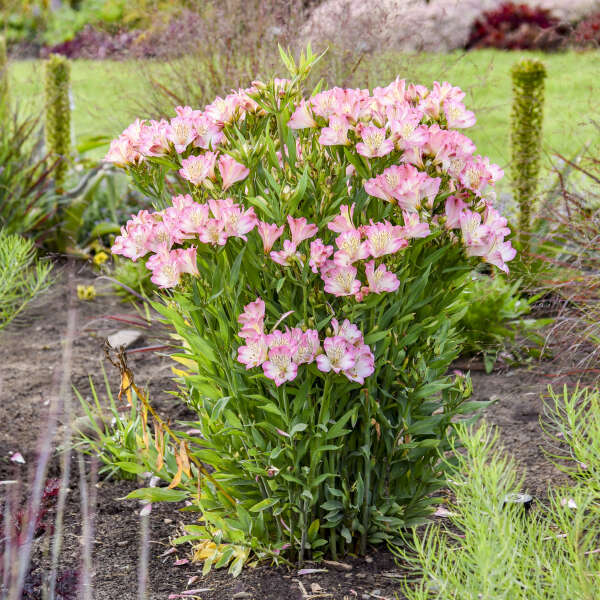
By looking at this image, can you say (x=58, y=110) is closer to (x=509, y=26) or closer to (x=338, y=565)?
(x=338, y=565)

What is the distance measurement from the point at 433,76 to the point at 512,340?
1.91 m

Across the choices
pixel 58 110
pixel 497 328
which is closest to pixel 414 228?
pixel 497 328

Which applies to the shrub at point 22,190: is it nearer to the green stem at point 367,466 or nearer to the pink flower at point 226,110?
the pink flower at point 226,110

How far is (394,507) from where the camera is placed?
6.40 ft

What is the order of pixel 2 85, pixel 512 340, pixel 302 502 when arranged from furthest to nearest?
pixel 2 85 → pixel 512 340 → pixel 302 502

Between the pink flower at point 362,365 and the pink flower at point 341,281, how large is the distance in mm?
126

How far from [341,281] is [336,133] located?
331 millimetres

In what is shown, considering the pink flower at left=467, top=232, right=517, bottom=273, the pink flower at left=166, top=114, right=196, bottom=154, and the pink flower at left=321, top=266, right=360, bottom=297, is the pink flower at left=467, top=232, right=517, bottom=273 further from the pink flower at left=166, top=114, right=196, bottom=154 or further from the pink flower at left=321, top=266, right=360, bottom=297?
the pink flower at left=166, top=114, right=196, bottom=154

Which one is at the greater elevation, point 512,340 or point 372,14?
point 372,14

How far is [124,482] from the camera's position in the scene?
2.67m

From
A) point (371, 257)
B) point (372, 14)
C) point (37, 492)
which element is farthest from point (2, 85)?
point (371, 257)

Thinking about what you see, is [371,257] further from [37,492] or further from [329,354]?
[37,492]

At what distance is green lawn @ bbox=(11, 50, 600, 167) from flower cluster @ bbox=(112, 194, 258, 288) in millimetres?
2500

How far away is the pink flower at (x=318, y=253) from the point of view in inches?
66.9
